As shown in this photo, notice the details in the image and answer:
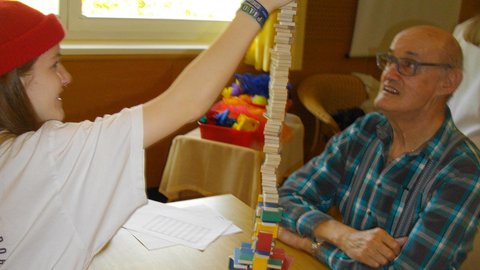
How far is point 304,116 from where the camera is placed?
4641mm

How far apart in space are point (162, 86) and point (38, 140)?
2.92 m

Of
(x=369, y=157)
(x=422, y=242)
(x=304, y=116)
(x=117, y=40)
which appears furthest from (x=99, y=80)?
(x=422, y=242)

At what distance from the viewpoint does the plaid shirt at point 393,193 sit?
157 centimetres

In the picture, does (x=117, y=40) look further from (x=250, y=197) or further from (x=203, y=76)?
(x=203, y=76)

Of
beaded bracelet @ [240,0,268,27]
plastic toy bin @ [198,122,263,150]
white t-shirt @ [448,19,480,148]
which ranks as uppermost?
beaded bracelet @ [240,0,268,27]

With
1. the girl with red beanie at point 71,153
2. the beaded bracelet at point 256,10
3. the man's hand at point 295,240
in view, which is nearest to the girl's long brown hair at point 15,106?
the girl with red beanie at point 71,153

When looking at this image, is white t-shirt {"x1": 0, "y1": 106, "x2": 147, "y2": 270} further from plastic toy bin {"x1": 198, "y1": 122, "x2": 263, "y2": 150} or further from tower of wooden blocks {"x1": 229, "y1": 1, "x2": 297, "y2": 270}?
plastic toy bin {"x1": 198, "y1": 122, "x2": 263, "y2": 150}

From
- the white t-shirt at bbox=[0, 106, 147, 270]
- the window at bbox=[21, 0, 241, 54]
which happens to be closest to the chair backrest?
the window at bbox=[21, 0, 241, 54]

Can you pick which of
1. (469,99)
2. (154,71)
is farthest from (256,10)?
(154,71)

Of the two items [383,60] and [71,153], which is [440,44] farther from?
[71,153]

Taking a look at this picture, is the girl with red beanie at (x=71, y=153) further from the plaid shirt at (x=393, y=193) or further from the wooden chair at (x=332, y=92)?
the wooden chair at (x=332, y=92)

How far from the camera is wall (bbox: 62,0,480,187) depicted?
11.8ft

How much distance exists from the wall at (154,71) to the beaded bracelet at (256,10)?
8.58 ft

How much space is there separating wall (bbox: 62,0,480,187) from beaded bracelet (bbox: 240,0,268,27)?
262 centimetres
